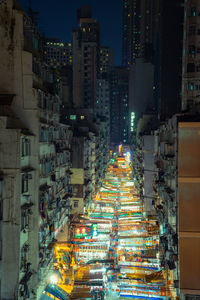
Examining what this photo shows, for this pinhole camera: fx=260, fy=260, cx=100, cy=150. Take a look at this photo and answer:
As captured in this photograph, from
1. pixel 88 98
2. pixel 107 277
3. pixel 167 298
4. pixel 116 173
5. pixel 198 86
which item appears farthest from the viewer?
pixel 116 173

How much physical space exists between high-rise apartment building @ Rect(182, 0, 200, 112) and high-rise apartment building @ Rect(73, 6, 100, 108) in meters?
49.5

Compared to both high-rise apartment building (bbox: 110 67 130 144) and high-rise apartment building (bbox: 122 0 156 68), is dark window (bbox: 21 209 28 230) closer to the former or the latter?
high-rise apartment building (bbox: 122 0 156 68)

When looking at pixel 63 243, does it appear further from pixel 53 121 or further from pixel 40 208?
pixel 53 121

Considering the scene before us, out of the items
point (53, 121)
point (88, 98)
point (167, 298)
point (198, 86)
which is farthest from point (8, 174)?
point (88, 98)

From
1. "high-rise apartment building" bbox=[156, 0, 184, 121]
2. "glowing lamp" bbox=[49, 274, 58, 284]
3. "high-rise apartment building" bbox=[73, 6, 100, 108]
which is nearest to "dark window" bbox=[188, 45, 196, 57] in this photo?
"high-rise apartment building" bbox=[156, 0, 184, 121]

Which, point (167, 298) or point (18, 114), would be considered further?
point (167, 298)

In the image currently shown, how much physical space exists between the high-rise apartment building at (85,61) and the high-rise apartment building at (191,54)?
49.5 meters

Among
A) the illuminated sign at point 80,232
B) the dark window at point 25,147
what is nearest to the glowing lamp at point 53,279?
the illuminated sign at point 80,232

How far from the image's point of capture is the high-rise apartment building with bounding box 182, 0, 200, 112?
1411 inches

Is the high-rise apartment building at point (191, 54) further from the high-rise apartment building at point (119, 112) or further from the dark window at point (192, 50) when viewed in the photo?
the high-rise apartment building at point (119, 112)

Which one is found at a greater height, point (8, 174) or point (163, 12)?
point (163, 12)

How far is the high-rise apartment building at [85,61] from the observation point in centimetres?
8338

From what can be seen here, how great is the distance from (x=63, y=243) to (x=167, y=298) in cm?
1169

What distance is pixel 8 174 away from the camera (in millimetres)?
14977
